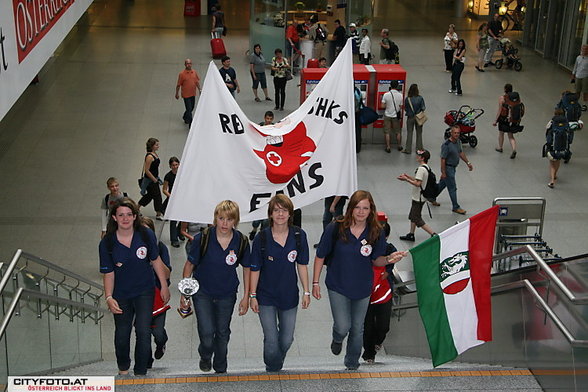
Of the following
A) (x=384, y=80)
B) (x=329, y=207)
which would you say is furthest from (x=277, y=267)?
(x=384, y=80)

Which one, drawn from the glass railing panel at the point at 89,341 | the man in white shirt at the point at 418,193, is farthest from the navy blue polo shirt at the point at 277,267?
the man in white shirt at the point at 418,193

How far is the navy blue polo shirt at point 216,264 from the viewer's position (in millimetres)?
6871

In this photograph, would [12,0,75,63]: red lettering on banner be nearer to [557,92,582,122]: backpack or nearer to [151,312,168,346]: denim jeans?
[151,312,168,346]: denim jeans

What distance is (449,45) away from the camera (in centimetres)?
2427

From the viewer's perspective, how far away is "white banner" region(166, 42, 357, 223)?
879 cm

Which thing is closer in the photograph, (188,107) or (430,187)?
(430,187)

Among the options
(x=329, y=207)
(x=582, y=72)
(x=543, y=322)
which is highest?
(x=543, y=322)

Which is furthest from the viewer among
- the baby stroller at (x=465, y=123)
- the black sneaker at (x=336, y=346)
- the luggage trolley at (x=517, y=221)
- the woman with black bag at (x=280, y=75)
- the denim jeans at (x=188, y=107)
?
the woman with black bag at (x=280, y=75)

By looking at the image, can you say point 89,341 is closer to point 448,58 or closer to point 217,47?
point 217,47

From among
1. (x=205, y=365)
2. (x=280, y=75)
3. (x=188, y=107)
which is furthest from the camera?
(x=280, y=75)

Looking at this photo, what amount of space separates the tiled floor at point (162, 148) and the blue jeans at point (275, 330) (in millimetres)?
3088

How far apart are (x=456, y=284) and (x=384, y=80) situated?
11016 millimetres

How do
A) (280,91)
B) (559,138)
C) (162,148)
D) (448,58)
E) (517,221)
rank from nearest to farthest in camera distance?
(517,221) → (559,138) → (162,148) → (280,91) → (448,58)

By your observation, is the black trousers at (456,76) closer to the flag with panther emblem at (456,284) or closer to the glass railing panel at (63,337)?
the glass railing panel at (63,337)
